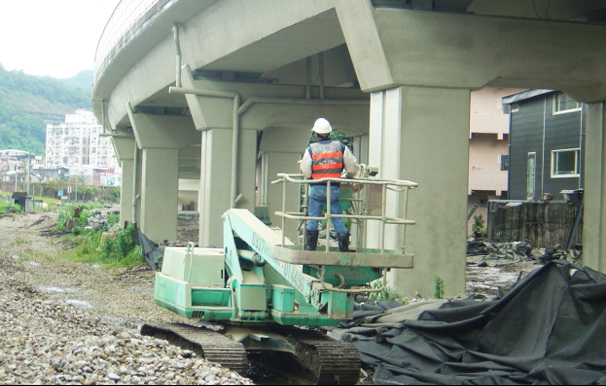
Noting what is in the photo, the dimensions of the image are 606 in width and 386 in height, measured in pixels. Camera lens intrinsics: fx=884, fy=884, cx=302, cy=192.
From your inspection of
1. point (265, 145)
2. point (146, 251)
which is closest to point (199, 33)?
point (146, 251)

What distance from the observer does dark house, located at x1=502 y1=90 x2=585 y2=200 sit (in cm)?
3462

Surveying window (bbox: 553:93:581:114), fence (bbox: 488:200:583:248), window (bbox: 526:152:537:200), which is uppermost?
window (bbox: 553:93:581:114)

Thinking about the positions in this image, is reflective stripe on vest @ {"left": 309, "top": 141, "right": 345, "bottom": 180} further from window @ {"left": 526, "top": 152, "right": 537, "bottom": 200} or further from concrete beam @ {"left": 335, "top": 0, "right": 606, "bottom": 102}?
window @ {"left": 526, "top": 152, "right": 537, "bottom": 200}

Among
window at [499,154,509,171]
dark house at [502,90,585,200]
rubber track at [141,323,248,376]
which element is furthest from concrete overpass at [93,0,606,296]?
window at [499,154,509,171]

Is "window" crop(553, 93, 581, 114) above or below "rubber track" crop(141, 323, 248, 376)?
above

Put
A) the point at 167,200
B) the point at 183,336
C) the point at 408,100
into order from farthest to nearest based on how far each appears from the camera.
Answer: the point at 167,200 → the point at 408,100 → the point at 183,336

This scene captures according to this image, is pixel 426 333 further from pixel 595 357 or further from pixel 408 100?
pixel 408 100

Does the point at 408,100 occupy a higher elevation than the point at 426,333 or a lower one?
higher

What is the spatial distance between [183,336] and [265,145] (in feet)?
74.6

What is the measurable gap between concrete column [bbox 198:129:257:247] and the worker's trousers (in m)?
16.2

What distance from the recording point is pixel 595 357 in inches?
386

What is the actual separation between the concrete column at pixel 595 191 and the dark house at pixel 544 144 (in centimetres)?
1442

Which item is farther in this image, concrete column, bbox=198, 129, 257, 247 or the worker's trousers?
concrete column, bbox=198, 129, 257, 247

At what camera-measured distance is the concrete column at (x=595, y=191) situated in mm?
17219
